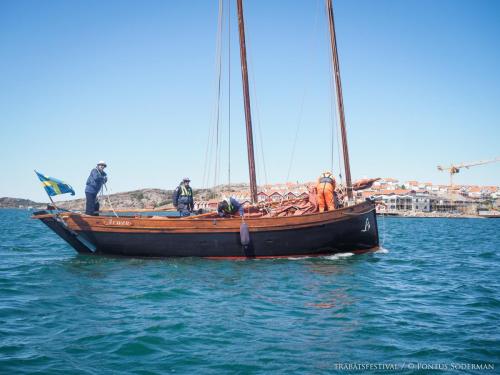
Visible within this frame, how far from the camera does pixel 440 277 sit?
12.3 m

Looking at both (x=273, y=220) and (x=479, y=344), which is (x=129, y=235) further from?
(x=479, y=344)

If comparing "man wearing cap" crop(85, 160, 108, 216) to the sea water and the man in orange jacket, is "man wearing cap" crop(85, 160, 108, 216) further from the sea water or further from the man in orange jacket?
the man in orange jacket

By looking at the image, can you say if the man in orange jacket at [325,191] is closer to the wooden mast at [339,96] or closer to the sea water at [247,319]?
the wooden mast at [339,96]

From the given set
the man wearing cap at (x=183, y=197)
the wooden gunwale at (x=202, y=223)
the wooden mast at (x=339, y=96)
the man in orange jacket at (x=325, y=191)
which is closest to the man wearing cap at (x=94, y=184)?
the wooden gunwale at (x=202, y=223)

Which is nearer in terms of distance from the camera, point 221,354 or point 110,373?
point 110,373

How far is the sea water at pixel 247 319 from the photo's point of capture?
220 inches

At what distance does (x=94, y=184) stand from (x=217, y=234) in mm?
4995

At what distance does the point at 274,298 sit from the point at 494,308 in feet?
15.3

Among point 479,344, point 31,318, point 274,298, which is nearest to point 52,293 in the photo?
point 31,318

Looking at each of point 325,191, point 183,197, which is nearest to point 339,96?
point 325,191

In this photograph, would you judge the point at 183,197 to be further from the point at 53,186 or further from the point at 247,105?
the point at 247,105

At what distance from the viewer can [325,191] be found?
50.4 ft

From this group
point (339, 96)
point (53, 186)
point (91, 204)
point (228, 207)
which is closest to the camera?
A: point (53, 186)

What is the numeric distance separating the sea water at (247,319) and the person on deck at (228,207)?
93.6 inches
